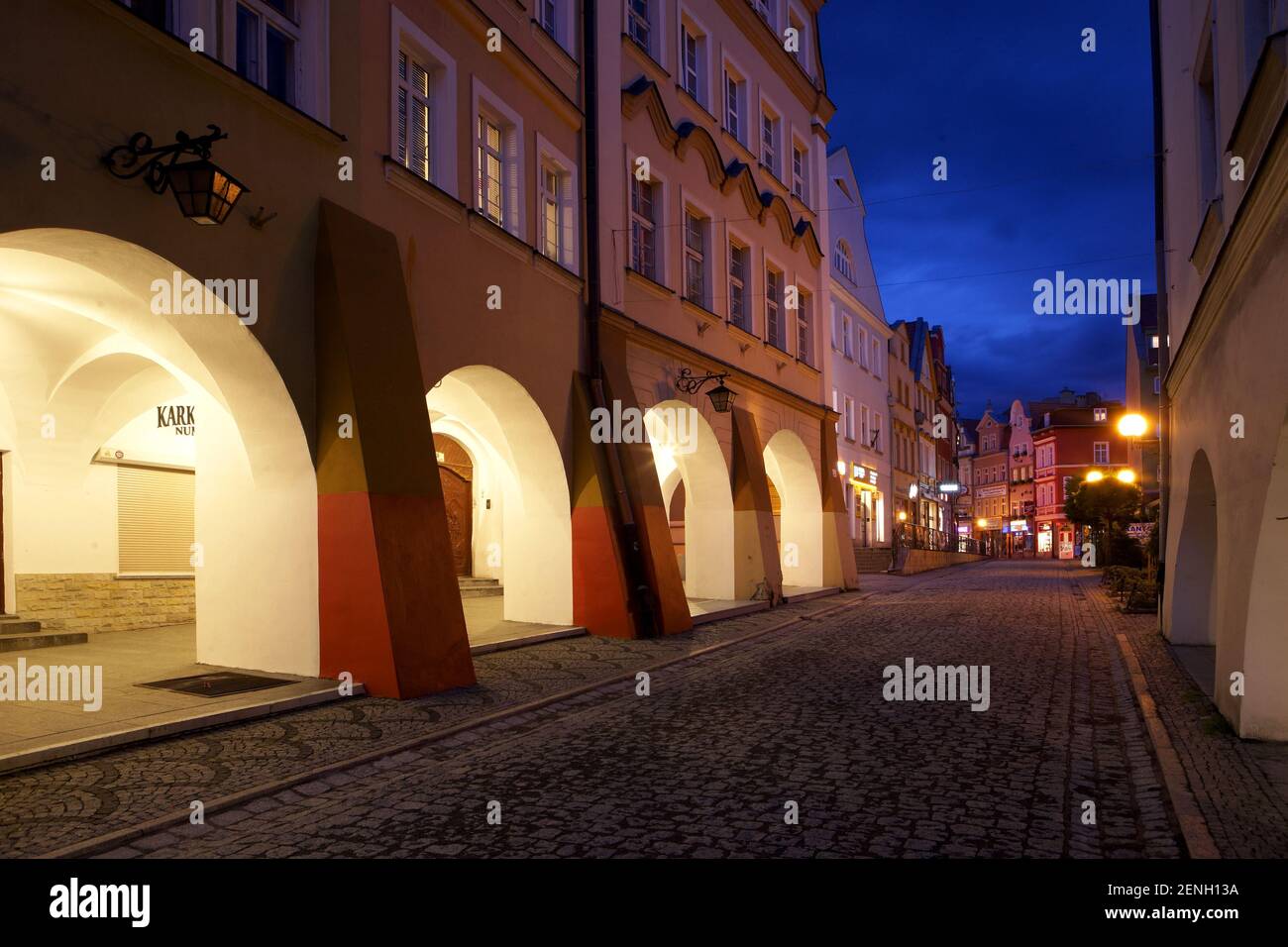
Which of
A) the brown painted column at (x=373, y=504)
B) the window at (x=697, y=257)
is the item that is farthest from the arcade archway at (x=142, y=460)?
the window at (x=697, y=257)

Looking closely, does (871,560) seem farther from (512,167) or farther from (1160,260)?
A: (512,167)

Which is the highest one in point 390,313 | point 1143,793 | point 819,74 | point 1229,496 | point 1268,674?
point 819,74

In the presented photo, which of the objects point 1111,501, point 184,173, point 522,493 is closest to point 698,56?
point 522,493

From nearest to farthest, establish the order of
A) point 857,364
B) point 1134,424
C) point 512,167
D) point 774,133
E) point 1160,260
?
point 512,167
point 1160,260
point 1134,424
point 774,133
point 857,364

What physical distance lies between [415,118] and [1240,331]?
28.8 feet

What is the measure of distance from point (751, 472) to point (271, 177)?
504 inches

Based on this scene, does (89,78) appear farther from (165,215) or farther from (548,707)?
(548,707)

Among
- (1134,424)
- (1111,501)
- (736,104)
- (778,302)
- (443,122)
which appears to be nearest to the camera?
(443,122)

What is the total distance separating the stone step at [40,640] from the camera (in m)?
11.7

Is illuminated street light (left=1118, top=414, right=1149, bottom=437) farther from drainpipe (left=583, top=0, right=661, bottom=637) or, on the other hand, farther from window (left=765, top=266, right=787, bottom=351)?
drainpipe (left=583, top=0, right=661, bottom=637)

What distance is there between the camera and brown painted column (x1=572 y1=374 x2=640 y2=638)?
1471 cm

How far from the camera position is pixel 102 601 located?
13.5 metres
